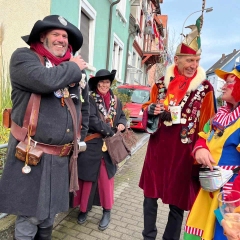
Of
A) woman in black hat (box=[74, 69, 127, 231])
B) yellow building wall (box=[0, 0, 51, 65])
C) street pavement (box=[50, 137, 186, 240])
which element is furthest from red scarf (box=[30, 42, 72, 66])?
yellow building wall (box=[0, 0, 51, 65])

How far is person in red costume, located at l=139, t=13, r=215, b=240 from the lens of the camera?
235cm

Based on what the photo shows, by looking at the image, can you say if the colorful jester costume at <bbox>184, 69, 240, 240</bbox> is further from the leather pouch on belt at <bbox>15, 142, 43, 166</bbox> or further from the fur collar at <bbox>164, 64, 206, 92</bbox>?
the leather pouch on belt at <bbox>15, 142, 43, 166</bbox>

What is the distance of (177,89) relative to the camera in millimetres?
2400

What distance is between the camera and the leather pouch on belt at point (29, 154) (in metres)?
1.85

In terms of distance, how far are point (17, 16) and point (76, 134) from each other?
14.5 ft

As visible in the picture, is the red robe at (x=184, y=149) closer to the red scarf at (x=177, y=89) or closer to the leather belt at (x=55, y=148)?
the red scarf at (x=177, y=89)

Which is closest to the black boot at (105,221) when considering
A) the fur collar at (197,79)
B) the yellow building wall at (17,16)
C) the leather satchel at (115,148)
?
the leather satchel at (115,148)

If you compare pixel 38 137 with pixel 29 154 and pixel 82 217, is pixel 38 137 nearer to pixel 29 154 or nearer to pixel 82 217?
pixel 29 154

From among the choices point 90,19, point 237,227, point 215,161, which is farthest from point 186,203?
point 90,19

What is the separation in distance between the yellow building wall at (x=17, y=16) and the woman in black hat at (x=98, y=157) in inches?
121

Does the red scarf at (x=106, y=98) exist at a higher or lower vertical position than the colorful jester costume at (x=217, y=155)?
higher

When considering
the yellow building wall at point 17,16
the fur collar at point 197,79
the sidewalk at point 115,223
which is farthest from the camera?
the yellow building wall at point 17,16

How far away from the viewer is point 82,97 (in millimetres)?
2348

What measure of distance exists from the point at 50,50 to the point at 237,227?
1.68 meters
